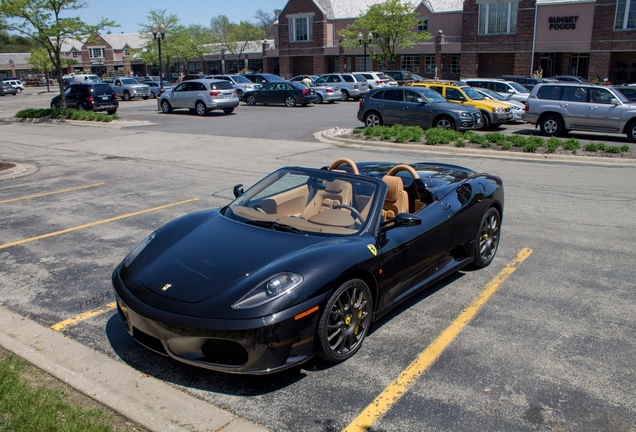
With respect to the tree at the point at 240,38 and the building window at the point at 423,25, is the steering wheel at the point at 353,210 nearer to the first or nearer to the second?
the building window at the point at 423,25

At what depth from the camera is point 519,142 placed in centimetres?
1534

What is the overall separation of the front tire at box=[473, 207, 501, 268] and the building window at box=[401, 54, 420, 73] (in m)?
51.6

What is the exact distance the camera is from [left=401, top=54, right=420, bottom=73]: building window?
5553cm

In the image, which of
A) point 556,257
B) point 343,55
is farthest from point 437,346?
point 343,55

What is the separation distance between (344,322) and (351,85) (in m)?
32.7

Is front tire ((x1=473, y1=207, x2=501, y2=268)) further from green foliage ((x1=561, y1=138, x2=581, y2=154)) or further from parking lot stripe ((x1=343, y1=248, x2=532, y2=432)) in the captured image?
green foliage ((x1=561, y1=138, x2=581, y2=154))

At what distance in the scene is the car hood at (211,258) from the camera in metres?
4.02

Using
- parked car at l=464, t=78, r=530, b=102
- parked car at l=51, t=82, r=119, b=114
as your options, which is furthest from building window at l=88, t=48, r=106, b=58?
parked car at l=464, t=78, r=530, b=102

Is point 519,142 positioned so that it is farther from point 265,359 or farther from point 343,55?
point 343,55

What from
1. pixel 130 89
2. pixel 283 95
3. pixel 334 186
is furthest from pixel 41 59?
pixel 334 186

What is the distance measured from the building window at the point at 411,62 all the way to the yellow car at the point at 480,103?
35909mm

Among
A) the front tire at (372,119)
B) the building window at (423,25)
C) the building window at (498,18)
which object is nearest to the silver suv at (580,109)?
the front tire at (372,119)

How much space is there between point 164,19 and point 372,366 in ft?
216

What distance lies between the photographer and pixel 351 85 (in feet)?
117
